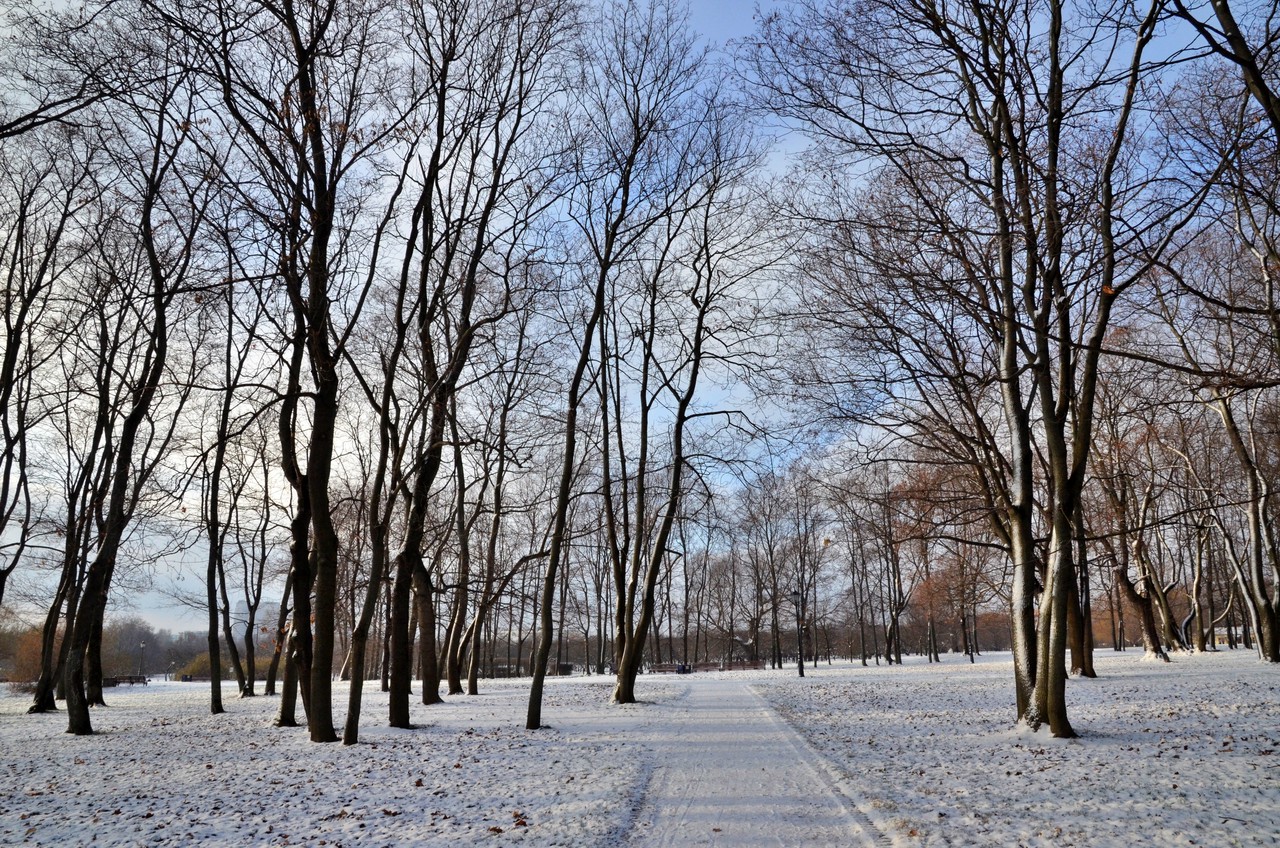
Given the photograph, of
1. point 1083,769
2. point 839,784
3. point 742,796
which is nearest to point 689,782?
point 742,796

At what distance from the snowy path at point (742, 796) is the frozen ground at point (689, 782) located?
4 centimetres

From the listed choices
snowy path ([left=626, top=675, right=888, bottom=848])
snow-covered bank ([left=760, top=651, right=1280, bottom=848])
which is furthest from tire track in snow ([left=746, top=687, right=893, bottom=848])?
snow-covered bank ([left=760, top=651, right=1280, bottom=848])

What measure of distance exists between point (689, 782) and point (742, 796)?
1005 mm

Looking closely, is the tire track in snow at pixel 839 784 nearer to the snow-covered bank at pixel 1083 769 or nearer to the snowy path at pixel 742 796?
the snowy path at pixel 742 796

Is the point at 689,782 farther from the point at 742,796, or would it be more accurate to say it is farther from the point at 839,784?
the point at 839,784

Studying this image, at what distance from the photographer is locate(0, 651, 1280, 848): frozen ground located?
630cm

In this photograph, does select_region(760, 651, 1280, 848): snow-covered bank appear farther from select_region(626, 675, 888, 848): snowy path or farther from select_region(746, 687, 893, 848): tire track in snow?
select_region(626, 675, 888, 848): snowy path

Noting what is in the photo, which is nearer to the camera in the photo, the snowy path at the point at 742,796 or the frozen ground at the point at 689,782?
the snowy path at the point at 742,796

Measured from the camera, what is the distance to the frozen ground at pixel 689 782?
630cm

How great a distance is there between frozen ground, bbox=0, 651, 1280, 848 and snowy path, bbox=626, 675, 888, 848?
0.12 ft

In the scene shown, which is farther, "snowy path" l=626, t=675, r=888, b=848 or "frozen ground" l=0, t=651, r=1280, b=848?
"frozen ground" l=0, t=651, r=1280, b=848

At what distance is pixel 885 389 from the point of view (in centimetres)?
1271

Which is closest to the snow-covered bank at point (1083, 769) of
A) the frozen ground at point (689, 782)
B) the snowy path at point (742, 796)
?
the frozen ground at point (689, 782)

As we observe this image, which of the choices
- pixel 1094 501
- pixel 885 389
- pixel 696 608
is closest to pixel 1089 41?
pixel 885 389
